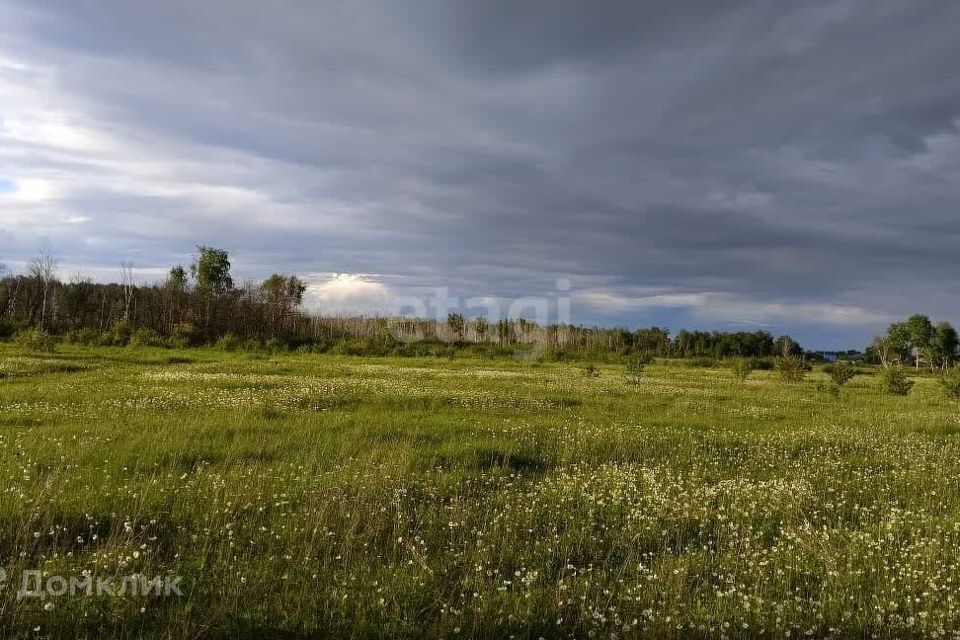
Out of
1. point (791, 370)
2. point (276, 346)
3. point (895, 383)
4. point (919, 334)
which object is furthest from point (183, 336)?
point (919, 334)

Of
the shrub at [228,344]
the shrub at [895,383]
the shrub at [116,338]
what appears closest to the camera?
the shrub at [895,383]

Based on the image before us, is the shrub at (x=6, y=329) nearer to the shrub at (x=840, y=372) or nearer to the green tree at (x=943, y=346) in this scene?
the shrub at (x=840, y=372)

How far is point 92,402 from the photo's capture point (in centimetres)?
1784

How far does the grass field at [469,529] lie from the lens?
211 inches

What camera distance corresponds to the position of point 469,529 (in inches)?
299

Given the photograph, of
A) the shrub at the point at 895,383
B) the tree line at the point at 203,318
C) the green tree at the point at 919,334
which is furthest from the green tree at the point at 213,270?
the green tree at the point at 919,334

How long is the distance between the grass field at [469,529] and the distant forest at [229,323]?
192ft

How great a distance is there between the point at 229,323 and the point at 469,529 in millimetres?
89713

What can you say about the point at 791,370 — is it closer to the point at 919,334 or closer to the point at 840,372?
the point at 840,372

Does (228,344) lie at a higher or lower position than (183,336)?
lower

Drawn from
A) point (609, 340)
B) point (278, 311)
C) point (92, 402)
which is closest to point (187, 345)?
point (278, 311)

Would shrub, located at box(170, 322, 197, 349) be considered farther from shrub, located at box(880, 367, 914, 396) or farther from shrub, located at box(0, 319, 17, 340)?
shrub, located at box(880, 367, 914, 396)

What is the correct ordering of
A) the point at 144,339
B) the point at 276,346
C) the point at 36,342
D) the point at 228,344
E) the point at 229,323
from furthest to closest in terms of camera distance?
the point at 229,323 < the point at 276,346 < the point at 228,344 < the point at 144,339 < the point at 36,342

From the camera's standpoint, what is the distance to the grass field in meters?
5.36
